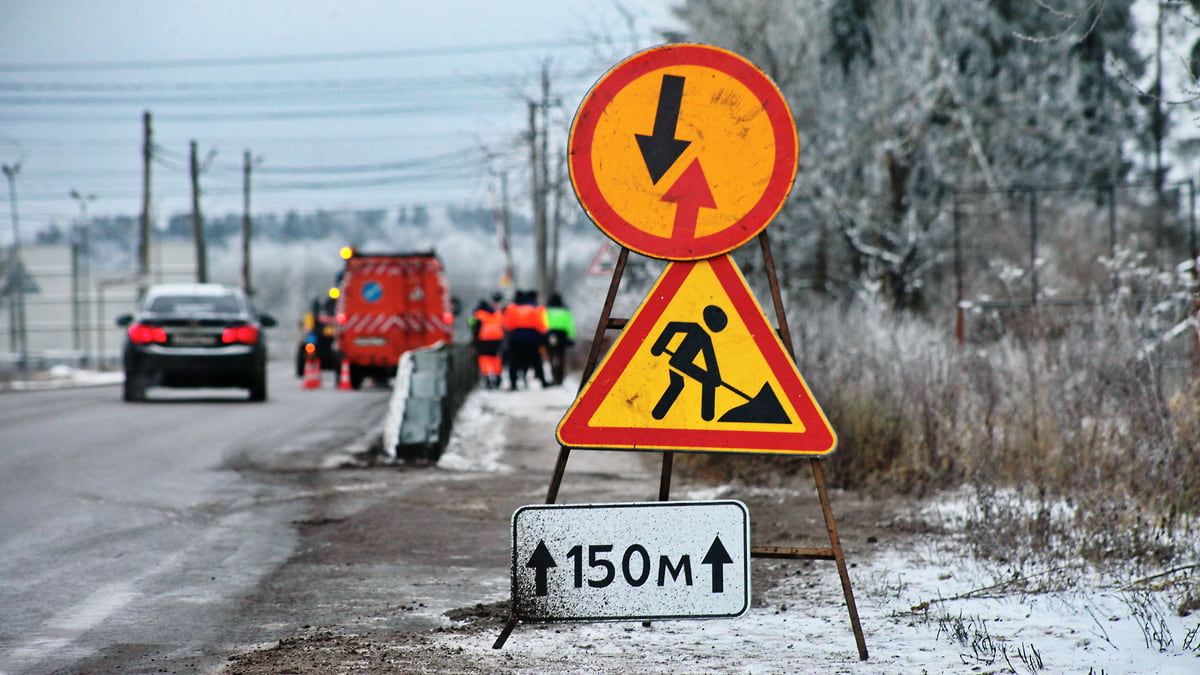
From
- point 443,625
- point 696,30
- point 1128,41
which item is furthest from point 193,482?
point 1128,41

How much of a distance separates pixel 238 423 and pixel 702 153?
1140cm

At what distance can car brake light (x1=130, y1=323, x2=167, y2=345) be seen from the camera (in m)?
17.5

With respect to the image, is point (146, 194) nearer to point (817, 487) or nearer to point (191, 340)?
point (191, 340)

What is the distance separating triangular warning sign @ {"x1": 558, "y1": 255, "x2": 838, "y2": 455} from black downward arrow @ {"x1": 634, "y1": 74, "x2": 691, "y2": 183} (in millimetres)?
378

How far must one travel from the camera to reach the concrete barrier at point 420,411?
10.9 meters

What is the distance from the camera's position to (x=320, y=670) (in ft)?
14.3

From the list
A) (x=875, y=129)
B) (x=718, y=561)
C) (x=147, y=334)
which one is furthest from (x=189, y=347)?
(x=718, y=561)

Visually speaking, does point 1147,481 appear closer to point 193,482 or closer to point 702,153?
point 702,153

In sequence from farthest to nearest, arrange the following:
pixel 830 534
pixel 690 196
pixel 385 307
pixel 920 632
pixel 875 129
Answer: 1. pixel 385 307
2. pixel 875 129
3. pixel 920 632
4. pixel 690 196
5. pixel 830 534

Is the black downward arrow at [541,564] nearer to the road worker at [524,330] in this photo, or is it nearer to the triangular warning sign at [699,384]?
the triangular warning sign at [699,384]

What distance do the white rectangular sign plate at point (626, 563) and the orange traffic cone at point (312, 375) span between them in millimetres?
20701

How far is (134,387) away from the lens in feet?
58.9

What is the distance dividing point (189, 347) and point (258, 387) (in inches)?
50.8

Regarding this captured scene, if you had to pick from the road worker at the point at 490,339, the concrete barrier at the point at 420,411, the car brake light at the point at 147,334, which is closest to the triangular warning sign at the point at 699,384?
the concrete barrier at the point at 420,411
